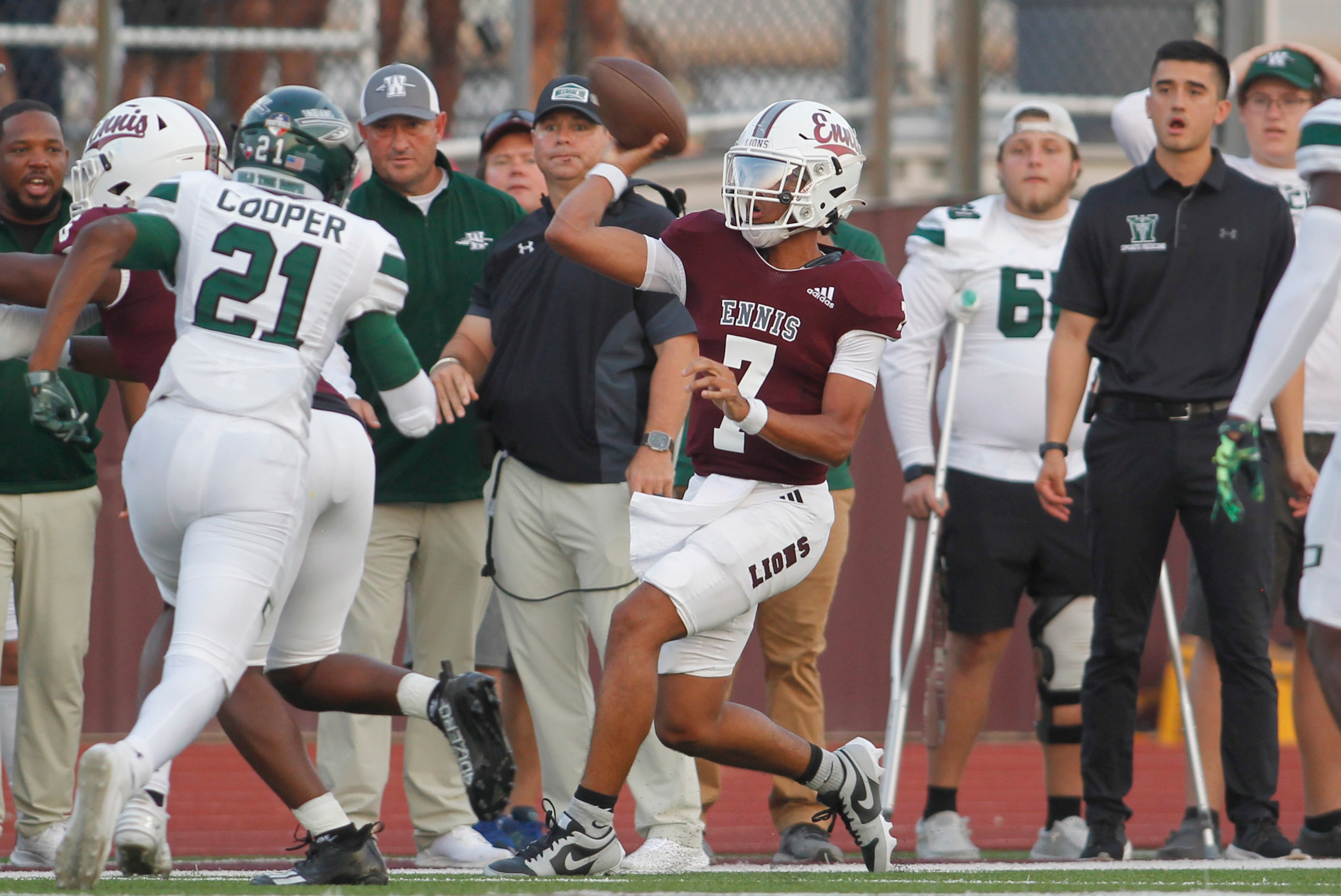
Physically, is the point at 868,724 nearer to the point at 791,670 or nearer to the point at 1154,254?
the point at 791,670

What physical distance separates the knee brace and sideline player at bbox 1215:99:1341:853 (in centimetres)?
165

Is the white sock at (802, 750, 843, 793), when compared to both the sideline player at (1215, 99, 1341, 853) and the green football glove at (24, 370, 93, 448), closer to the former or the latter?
the sideline player at (1215, 99, 1341, 853)

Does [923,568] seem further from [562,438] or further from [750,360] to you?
[750,360]

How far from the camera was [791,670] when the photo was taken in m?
6.11

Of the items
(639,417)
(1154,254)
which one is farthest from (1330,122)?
(639,417)

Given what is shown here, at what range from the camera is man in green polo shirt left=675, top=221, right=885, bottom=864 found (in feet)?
19.6

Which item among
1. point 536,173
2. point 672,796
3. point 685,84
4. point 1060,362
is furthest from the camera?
point 685,84

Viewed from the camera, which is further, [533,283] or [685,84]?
[685,84]

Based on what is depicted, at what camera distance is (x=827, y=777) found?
489 centimetres

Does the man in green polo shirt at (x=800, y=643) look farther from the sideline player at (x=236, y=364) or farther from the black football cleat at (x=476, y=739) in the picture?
the sideline player at (x=236, y=364)

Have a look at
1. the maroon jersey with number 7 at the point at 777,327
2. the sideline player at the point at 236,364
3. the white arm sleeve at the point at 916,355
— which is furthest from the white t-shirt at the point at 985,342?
the sideline player at the point at 236,364

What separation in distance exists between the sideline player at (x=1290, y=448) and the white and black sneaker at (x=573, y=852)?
2049 millimetres

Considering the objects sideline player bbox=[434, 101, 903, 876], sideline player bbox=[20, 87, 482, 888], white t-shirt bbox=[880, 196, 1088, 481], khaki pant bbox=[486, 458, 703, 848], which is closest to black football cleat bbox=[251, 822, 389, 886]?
sideline player bbox=[20, 87, 482, 888]

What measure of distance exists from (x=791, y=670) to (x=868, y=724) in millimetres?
3040
